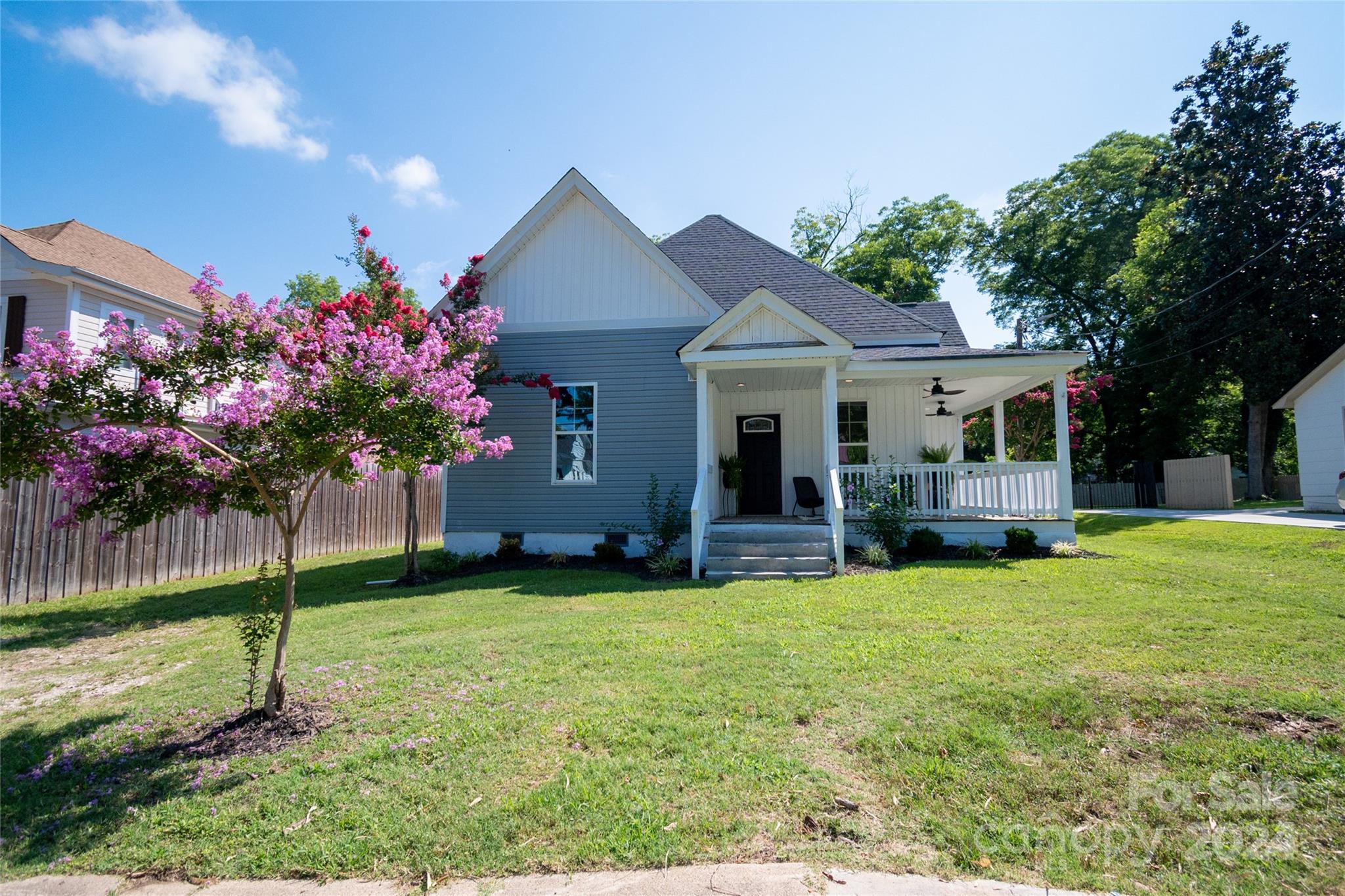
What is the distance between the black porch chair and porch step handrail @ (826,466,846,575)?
1.44m

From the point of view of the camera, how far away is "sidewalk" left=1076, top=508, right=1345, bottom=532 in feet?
39.8

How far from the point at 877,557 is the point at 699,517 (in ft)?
8.87

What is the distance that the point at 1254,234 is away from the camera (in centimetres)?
2103

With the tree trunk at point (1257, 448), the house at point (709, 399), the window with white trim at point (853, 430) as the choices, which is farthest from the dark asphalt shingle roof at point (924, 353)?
the tree trunk at point (1257, 448)

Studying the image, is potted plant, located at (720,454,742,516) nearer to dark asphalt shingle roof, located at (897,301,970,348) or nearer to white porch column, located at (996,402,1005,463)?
dark asphalt shingle roof, located at (897,301,970,348)

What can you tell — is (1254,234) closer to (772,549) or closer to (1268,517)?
(1268,517)

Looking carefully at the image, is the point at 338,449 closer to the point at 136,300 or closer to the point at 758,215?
the point at 136,300

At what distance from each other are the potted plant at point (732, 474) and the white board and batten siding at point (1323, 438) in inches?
563

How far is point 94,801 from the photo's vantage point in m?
3.32

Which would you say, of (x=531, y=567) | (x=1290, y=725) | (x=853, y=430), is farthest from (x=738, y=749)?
(x=853, y=430)

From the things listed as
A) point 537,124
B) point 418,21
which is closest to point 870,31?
point 537,124

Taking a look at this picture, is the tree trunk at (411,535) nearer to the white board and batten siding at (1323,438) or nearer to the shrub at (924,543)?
the shrub at (924,543)

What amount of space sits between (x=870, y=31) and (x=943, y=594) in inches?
297

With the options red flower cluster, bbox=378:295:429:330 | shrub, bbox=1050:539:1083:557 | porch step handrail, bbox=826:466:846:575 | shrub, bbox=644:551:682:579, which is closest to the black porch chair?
porch step handrail, bbox=826:466:846:575
